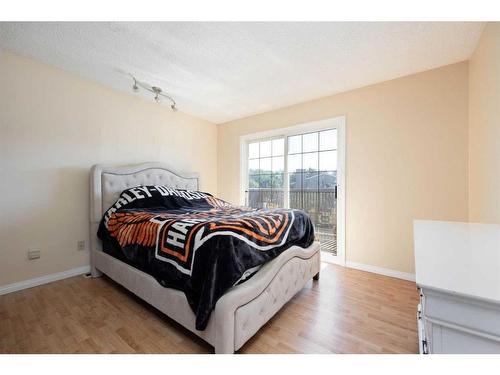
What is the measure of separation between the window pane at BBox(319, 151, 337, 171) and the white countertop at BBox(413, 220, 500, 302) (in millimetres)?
1883

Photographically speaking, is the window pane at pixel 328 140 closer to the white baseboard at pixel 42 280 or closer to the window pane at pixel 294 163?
the window pane at pixel 294 163

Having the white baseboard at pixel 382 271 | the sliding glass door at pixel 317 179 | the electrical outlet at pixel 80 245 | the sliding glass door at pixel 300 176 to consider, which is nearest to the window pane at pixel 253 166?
the sliding glass door at pixel 300 176

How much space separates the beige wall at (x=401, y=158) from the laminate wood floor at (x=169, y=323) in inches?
24.0

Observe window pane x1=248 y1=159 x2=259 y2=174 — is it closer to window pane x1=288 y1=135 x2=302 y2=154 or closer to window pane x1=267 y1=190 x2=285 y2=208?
window pane x1=267 y1=190 x2=285 y2=208

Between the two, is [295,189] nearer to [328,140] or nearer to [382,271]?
[328,140]

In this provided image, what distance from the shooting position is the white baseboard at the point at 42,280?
200 cm

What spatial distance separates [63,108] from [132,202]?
129 centimetres

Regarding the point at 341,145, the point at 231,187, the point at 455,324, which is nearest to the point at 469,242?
the point at 455,324

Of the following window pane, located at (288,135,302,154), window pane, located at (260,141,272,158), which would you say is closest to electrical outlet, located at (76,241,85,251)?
window pane, located at (260,141,272,158)

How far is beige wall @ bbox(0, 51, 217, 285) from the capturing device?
2021 millimetres

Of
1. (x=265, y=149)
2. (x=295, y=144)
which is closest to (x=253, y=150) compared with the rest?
(x=265, y=149)

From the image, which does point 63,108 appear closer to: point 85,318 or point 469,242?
point 85,318

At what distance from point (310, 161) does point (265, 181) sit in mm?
902

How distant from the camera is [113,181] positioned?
2.58 metres
